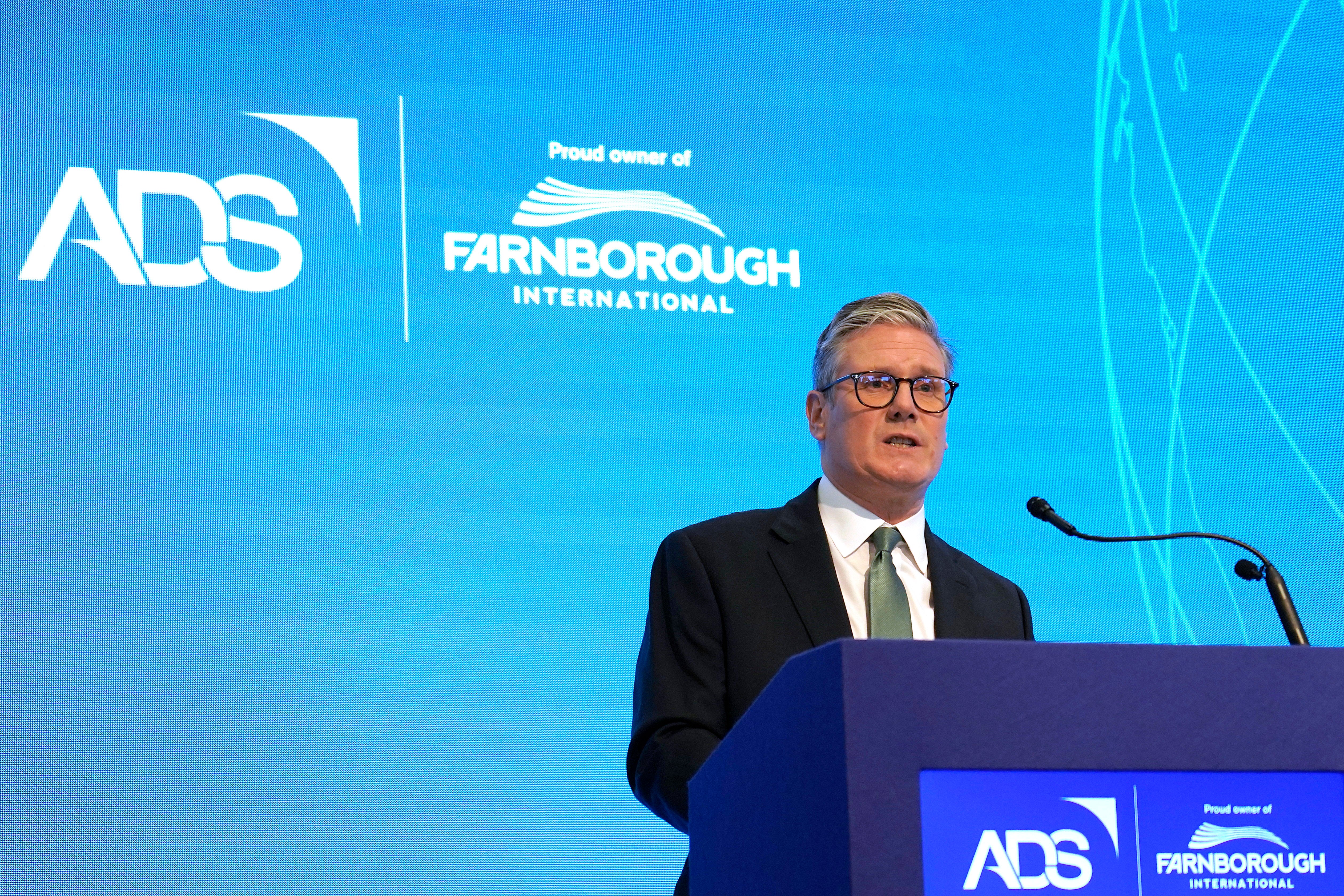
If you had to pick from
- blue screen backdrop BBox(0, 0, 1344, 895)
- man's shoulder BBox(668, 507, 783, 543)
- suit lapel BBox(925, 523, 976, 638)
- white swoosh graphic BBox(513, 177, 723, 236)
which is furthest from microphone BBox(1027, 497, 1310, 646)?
white swoosh graphic BBox(513, 177, 723, 236)

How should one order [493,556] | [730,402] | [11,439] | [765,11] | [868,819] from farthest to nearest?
[765,11], [730,402], [493,556], [11,439], [868,819]

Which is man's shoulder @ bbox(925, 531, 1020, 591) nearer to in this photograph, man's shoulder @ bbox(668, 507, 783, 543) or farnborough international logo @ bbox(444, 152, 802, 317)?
man's shoulder @ bbox(668, 507, 783, 543)

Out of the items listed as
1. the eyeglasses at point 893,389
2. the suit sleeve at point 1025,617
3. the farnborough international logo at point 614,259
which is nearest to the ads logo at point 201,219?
the farnborough international logo at point 614,259

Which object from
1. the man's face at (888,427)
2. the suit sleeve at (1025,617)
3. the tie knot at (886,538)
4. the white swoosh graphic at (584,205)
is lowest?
the suit sleeve at (1025,617)

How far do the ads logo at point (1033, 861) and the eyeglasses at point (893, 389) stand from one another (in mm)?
1283

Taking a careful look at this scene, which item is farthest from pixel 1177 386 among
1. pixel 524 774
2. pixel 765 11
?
pixel 524 774

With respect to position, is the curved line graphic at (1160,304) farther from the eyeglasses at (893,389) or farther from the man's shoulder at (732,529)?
the man's shoulder at (732,529)

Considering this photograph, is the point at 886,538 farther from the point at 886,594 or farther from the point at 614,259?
the point at 614,259

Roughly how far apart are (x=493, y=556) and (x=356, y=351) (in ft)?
1.84

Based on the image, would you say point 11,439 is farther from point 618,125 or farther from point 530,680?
point 618,125

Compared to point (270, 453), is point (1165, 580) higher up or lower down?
lower down

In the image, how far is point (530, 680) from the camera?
3002mm

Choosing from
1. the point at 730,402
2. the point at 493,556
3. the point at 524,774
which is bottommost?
the point at 524,774

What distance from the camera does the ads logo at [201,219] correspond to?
9.72ft
